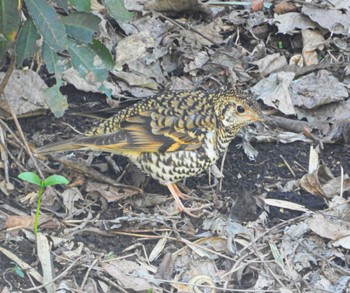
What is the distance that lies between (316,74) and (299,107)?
0.50 metres

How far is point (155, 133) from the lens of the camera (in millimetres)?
5789

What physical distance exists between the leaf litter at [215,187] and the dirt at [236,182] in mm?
12

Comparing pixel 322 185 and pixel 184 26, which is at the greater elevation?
pixel 184 26

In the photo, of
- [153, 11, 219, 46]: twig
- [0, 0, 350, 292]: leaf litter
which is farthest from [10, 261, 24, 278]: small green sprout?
[153, 11, 219, 46]: twig

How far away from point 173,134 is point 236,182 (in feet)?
2.27

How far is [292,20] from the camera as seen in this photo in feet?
25.3

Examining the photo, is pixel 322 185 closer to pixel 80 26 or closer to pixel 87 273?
A: pixel 87 273

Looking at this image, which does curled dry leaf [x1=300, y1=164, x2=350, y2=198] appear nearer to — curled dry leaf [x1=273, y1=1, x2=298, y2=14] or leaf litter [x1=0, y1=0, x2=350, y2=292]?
leaf litter [x1=0, y1=0, x2=350, y2=292]

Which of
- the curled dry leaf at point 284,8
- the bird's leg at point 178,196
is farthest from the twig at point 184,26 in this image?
the bird's leg at point 178,196

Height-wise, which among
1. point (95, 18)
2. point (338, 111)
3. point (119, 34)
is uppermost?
point (95, 18)

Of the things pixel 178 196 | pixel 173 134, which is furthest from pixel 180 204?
pixel 173 134

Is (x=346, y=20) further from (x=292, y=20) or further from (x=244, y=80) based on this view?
(x=244, y=80)

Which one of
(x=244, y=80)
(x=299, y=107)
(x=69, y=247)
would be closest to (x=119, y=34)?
(x=244, y=80)

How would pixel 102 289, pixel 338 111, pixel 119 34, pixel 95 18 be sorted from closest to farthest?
pixel 102 289 < pixel 95 18 < pixel 338 111 < pixel 119 34
